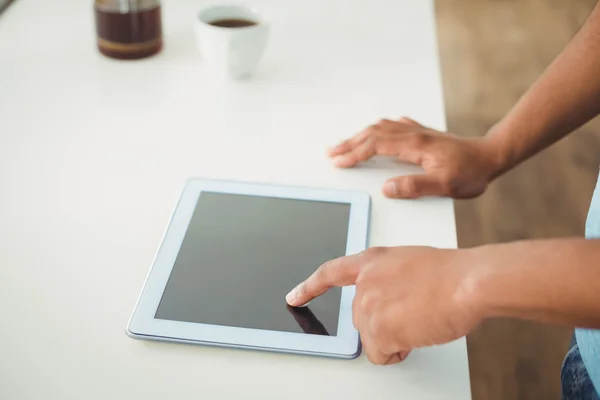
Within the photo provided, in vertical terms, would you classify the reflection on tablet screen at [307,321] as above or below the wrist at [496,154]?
below

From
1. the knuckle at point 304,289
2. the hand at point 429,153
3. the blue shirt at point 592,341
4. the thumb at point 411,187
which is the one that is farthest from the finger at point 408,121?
the knuckle at point 304,289

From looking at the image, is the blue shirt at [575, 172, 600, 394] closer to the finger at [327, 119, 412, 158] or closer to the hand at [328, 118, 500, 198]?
the hand at [328, 118, 500, 198]

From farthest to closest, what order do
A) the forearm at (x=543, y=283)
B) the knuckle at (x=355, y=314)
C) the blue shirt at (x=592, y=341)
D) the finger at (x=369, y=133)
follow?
the finger at (x=369, y=133) → the blue shirt at (x=592, y=341) → the knuckle at (x=355, y=314) → the forearm at (x=543, y=283)

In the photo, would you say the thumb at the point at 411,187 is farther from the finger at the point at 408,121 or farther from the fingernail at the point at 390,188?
the finger at the point at 408,121

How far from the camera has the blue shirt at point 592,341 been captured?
821mm

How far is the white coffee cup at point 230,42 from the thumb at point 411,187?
0.32 meters

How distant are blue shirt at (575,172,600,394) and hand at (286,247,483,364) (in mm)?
263

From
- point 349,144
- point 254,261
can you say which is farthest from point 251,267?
point 349,144

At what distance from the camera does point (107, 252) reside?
76 cm

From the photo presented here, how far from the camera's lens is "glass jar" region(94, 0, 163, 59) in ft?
3.49

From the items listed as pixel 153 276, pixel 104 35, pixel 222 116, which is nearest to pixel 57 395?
pixel 153 276

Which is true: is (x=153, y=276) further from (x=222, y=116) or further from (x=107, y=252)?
(x=222, y=116)

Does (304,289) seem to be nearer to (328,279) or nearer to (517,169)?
(328,279)

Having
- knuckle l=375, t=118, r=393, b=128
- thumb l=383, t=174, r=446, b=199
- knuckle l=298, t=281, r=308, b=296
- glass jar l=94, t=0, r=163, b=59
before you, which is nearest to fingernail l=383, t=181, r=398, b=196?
thumb l=383, t=174, r=446, b=199
